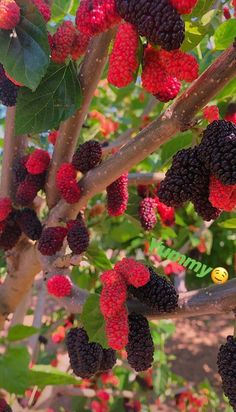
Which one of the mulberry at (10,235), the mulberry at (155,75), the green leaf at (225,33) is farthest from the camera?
the mulberry at (10,235)

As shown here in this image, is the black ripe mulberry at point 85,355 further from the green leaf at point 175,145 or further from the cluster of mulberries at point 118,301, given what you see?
the green leaf at point 175,145

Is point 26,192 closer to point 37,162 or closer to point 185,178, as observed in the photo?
point 37,162

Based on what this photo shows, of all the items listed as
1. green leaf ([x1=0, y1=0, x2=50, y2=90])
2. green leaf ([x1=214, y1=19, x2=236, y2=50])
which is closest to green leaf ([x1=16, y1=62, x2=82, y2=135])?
green leaf ([x1=0, y1=0, x2=50, y2=90])

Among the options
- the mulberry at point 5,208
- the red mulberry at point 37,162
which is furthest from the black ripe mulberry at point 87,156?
the mulberry at point 5,208

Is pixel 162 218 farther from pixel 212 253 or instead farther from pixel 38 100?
pixel 212 253

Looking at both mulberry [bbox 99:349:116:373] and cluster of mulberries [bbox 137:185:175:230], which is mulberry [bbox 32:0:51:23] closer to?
cluster of mulberries [bbox 137:185:175:230]
